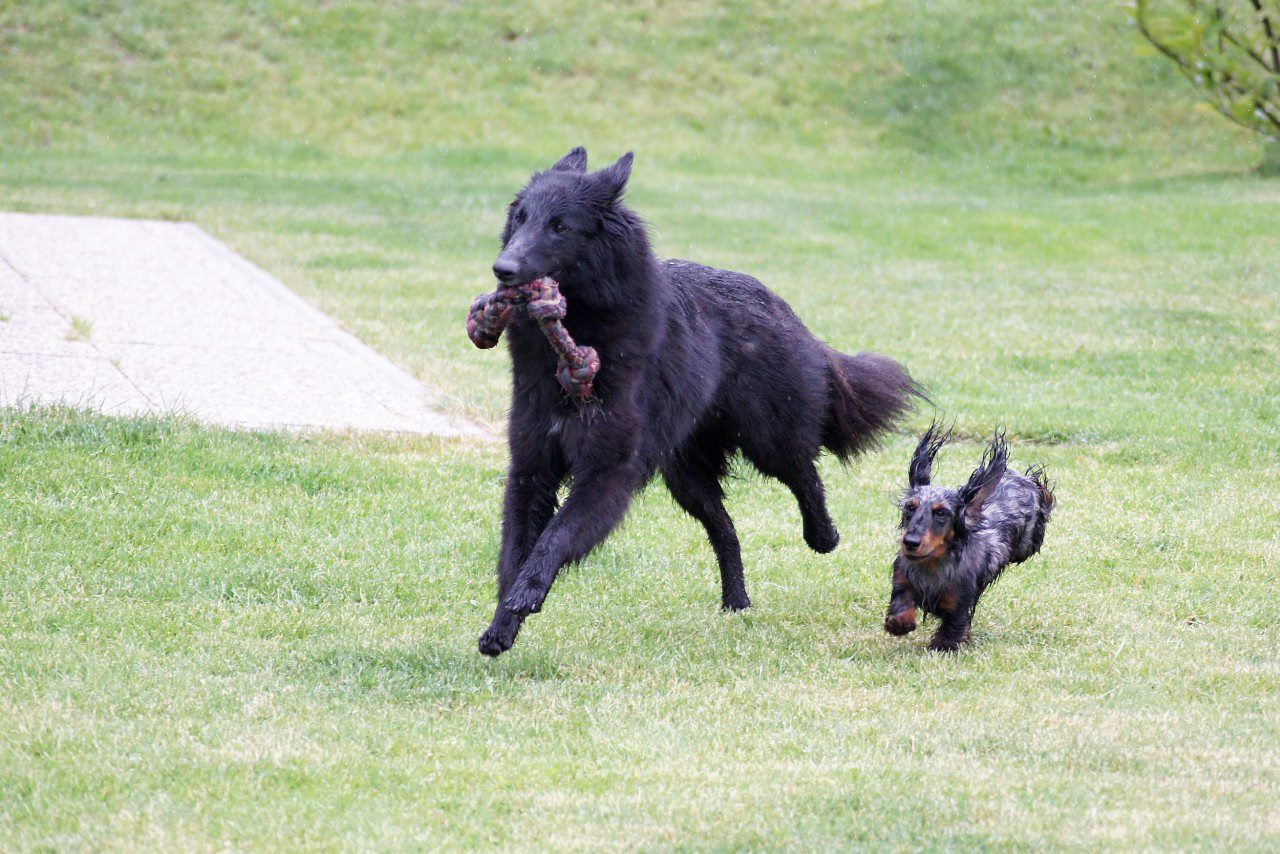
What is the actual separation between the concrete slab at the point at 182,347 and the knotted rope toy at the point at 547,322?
3519mm

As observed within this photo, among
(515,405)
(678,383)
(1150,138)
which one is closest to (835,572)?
(678,383)

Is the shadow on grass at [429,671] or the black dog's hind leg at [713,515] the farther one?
the black dog's hind leg at [713,515]

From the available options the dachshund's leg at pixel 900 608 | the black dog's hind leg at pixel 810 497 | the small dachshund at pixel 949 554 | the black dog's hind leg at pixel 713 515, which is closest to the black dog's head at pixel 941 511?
the small dachshund at pixel 949 554

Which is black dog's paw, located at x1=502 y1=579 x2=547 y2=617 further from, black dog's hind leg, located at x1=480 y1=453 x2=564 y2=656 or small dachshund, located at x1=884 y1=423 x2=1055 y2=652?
small dachshund, located at x1=884 y1=423 x2=1055 y2=652

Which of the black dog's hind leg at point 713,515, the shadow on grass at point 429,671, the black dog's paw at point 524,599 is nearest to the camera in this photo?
the shadow on grass at point 429,671

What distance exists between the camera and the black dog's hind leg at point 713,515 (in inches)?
255

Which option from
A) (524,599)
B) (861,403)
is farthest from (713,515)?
(524,599)

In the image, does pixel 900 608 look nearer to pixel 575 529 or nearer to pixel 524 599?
pixel 575 529

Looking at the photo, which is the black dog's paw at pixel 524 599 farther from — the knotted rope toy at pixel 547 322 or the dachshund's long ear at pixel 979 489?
the dachshund's long ear at pixel 979 489

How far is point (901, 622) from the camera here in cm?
569

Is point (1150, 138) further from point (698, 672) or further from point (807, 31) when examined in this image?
point (698, 672)

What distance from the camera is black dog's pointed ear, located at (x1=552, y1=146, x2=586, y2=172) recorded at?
580cm

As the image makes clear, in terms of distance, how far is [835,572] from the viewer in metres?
6.93

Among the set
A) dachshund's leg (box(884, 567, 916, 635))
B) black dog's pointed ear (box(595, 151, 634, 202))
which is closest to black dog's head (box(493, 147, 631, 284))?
black dog's pointed ear (box(595, 151, 634, 202))
